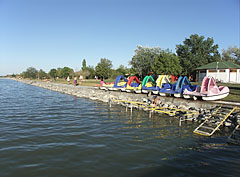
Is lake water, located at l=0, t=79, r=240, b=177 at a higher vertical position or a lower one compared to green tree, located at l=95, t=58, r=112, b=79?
lower

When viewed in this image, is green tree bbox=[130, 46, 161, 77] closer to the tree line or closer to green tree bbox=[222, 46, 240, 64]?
the tree line

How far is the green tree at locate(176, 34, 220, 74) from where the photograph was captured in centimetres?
4859

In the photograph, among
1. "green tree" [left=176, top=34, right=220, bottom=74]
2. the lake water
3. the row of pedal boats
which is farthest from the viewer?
"green tree" [left=176, top=34, right=220, bottom=74]

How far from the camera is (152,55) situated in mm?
44375

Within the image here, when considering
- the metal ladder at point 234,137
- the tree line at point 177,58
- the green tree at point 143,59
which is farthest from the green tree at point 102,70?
the metal ladder at point 234,137

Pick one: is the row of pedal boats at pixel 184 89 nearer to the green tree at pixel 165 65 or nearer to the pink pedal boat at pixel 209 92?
the pink pedal boat at pixel 209 92

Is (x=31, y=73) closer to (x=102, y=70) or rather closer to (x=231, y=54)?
(x=102, y=70)

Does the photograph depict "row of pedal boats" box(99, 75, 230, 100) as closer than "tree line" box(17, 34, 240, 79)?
Yes

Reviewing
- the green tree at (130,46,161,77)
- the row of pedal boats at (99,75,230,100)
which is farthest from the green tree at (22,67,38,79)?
the row of pedal boats at (99,75,230,100)

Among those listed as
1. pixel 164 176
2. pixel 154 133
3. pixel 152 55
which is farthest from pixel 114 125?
pixel 152 55

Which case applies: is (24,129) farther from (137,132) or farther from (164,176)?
(164,176)

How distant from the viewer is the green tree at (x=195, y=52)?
48.6 meters

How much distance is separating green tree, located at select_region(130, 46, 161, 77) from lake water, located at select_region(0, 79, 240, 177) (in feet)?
108

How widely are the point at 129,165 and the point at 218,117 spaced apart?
7175 mm
